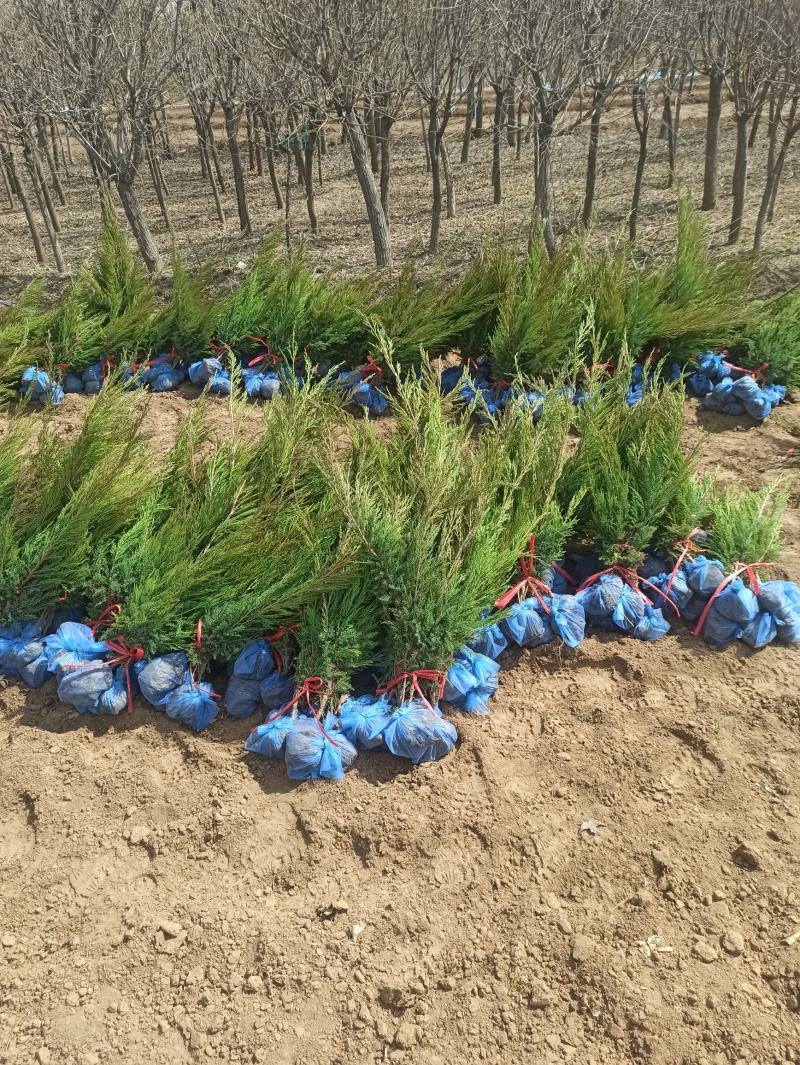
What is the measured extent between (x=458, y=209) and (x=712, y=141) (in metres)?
3.51

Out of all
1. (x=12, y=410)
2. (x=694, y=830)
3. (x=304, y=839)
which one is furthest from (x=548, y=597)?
(x=12, y=410)

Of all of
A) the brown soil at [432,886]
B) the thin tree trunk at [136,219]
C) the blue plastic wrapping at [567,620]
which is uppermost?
the thin tree trunk at [136,219]

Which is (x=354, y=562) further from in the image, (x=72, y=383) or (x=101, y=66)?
(x=101, y=66)

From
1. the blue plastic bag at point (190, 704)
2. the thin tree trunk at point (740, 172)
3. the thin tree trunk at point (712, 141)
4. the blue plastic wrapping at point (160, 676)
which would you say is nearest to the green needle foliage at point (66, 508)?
the blue plastic wrapping at point (160, 676)

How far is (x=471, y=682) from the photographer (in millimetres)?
2750

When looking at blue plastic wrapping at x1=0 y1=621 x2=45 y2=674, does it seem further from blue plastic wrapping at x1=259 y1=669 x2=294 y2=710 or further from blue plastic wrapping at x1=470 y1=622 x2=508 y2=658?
blue plastic wrapping at x1=470 y1=622 x2=508 y2=658

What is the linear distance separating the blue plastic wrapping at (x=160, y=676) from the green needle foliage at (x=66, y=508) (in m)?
0.53

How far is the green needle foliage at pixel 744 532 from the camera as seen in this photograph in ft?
10.4

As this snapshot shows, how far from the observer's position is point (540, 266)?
4.80 m

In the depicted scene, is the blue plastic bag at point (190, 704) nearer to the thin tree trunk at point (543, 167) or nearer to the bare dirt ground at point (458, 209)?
the thin tree trunk at point (543, 167)

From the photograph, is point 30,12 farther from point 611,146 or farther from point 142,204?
point 611,146

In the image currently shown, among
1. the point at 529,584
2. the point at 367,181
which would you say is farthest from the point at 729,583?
the point at 367,181

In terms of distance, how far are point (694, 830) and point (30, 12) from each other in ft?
27.1

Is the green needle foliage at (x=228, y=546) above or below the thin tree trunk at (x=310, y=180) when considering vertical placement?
below
